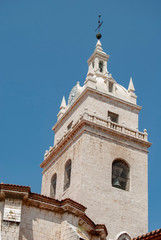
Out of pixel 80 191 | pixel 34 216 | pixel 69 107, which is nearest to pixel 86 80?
pixel 69 107

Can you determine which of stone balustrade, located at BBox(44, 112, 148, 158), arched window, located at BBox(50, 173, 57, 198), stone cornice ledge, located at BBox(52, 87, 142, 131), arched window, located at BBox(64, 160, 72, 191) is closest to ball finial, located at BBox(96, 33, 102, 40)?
stone cornice ledge, located at BBox(52, 87, 142, 131)

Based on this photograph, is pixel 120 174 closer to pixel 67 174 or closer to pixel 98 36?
pixel 67 174

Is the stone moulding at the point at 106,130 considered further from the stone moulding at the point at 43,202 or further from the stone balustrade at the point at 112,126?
the stone moulding at the point at 43,202

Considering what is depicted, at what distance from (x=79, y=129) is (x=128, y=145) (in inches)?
151

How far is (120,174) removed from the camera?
38.1 metres

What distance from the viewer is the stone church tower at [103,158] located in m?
35.8

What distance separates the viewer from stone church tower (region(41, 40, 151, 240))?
35812 millimetres

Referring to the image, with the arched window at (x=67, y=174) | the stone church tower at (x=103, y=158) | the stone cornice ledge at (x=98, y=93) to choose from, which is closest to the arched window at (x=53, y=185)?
the stone church tower at (x=103, y=158)

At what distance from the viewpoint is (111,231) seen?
34938 mm

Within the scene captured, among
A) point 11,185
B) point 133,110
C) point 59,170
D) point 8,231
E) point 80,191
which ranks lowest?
point 8,231

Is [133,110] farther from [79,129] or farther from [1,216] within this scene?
[1,216]

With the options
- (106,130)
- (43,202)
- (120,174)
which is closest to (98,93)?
(106,130)

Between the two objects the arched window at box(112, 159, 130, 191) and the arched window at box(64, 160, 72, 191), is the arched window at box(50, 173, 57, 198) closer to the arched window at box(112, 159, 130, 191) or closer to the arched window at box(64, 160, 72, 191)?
the arched window at box(64, 160, 72, 191)

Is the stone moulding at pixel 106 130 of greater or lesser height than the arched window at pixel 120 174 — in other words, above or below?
above
